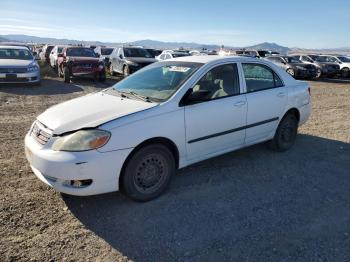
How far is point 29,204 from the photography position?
159 inches

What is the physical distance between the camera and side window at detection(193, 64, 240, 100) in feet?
15.2

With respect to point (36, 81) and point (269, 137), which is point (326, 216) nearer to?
point (269, 137)

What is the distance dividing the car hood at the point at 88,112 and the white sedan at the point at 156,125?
1 cm

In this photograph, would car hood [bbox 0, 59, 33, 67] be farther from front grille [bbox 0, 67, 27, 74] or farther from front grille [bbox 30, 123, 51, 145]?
front grille [bbox 30, 123, 51, 145]

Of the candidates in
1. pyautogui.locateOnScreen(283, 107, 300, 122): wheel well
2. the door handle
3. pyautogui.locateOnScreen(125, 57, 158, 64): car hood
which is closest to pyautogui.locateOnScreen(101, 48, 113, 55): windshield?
pyautogui.locateOnScreen(125, 57, 158, 64): car hood

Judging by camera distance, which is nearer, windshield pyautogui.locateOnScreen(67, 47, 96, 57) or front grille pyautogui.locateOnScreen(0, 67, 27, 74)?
front grille pyautogui.locateOnScreen(0, 67, 27, 74)

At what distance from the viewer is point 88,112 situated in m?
4.14

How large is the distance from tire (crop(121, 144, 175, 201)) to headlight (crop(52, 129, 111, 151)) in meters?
0.41

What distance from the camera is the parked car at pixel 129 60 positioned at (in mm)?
17422

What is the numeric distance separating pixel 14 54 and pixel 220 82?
41.2ft

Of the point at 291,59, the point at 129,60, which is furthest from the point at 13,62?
the point at 291,59

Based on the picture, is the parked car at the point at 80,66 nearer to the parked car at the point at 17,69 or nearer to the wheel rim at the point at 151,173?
the parked car at the point at 17,69

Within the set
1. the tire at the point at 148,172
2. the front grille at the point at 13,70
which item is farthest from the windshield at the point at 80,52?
the tire at the point at 148,172

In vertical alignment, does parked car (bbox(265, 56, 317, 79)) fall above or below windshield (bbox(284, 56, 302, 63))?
below
